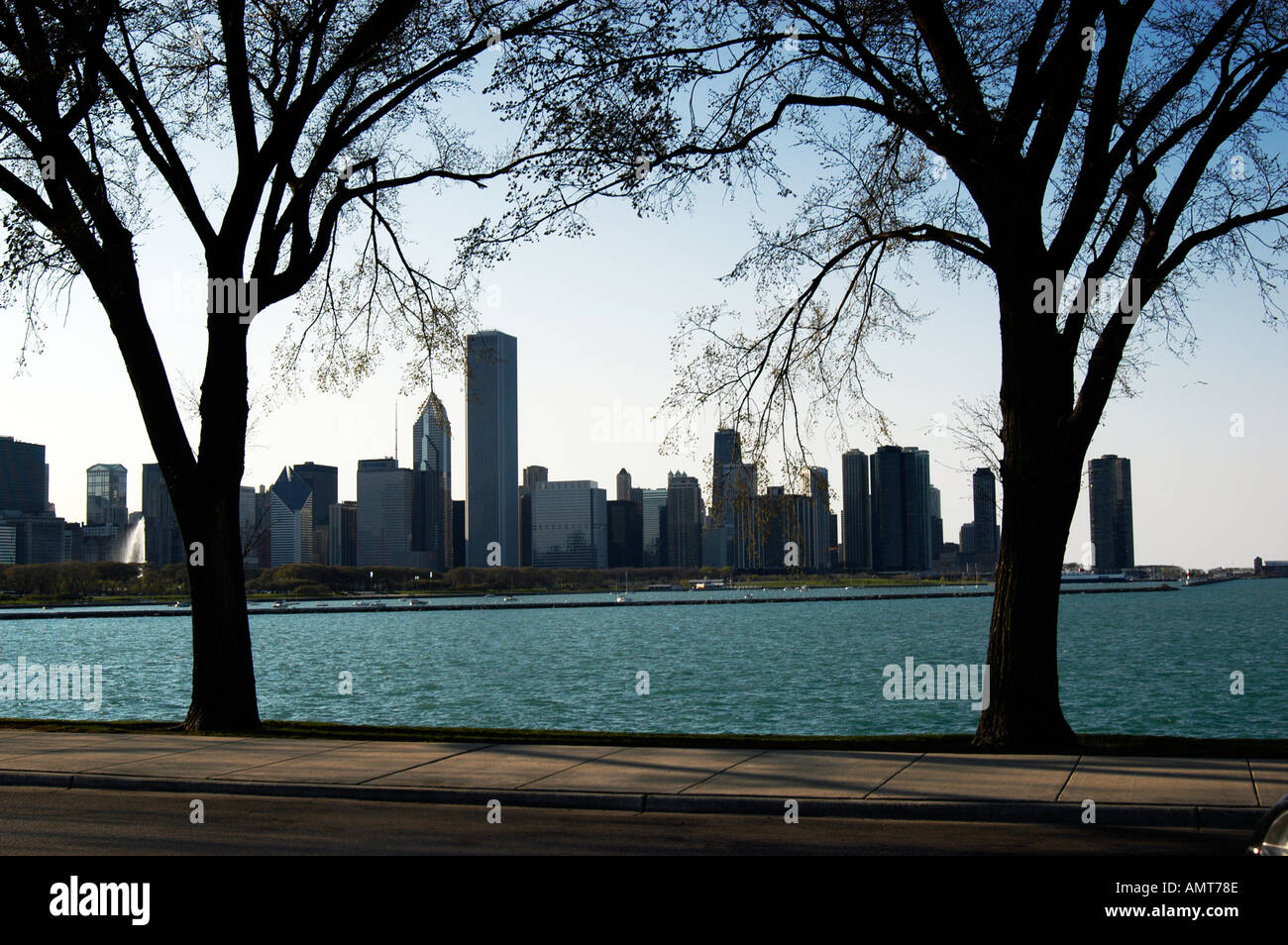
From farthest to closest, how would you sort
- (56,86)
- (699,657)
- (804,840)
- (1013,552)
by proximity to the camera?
(699,657) < (56,86) < (1013,552) < (804,840)

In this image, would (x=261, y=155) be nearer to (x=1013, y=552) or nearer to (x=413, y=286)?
(x=413, y=286)

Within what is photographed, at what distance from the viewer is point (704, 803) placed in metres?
11.9

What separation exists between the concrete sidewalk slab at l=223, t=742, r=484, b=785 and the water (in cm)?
1947

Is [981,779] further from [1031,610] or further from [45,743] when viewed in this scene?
[45,743]

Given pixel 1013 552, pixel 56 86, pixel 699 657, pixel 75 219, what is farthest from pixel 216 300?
pixel 699 657

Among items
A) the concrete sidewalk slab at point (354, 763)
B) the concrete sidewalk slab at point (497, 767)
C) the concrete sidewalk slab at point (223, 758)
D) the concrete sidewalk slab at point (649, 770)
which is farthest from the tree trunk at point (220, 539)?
the concrete sidewalk slab at point (649, 770)

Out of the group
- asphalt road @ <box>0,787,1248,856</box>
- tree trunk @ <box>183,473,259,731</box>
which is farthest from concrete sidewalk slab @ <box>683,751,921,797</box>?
tree trunk @ <box>183,473,259,731</box>

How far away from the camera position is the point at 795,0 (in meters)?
17.0

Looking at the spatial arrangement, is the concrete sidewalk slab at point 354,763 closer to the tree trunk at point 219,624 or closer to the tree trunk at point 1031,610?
the tree trunk at point 219,624

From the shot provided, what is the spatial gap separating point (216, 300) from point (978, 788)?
14.0 meters

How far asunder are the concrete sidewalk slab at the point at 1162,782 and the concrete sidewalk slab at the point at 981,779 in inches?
9.6

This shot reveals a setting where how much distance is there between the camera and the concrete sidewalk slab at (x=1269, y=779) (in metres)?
11.2
